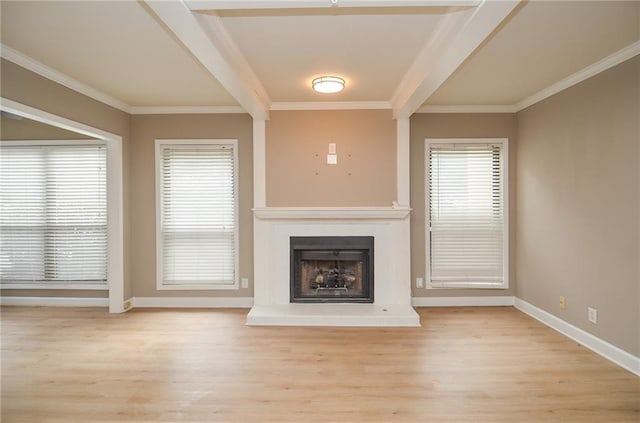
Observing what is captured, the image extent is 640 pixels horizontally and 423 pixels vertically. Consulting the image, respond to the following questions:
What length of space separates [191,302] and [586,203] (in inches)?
173

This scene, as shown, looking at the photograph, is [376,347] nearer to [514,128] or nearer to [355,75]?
[355,75]

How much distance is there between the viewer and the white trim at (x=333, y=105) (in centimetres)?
410

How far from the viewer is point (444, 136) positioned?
14.1 ft

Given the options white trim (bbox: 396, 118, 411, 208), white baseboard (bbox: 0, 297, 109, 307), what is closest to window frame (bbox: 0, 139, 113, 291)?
white baseboard (bbox: 0, 297, 109, 307)

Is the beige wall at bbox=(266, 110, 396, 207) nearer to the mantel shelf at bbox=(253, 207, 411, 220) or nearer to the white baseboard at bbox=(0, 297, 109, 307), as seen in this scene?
the mantel shelf at bbox=(253, 207, 411, 220)

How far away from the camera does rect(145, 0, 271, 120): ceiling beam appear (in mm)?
1858

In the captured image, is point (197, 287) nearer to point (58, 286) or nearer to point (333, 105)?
point (58, 286)

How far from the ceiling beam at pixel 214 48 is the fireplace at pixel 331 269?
174 cm

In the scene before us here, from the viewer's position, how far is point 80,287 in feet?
14.6

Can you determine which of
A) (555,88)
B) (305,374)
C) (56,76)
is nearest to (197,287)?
(305,374)

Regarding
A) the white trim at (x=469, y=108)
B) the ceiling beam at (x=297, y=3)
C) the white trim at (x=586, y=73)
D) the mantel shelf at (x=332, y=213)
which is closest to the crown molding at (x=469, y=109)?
the white trim at (x=469, y=108)

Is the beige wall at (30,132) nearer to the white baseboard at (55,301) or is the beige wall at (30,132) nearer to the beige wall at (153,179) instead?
the beige wall at (153,179)

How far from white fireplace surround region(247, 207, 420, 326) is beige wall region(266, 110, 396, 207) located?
198 mm

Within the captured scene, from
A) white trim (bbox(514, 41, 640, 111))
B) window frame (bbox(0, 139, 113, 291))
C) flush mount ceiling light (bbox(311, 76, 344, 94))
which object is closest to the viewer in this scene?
white trim (bbox(514, 41, 640, 111))
